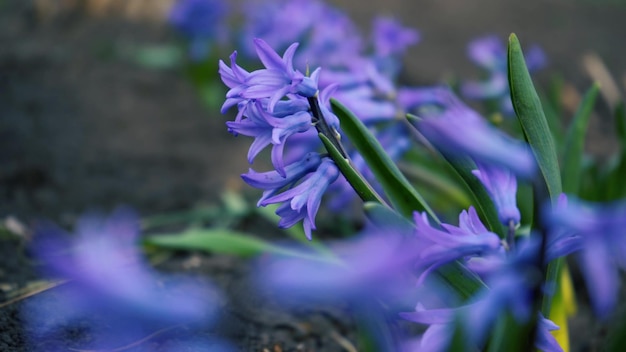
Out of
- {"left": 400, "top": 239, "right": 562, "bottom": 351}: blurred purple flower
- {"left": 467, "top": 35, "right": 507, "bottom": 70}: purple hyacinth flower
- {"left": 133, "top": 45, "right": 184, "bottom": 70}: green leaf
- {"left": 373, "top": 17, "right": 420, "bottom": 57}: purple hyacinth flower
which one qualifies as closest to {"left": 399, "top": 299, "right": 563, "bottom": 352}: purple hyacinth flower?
{"left": 400, "top": 239, "right": 562, "bottom": 351}: blurred purple flower

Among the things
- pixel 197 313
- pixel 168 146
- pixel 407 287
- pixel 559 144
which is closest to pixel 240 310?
pixel 197 313

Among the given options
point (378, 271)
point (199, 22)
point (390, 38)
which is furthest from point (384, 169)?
point (199, 22)

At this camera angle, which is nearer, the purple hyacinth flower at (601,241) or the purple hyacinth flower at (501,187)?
the purple hyacinth flower at (601,241)

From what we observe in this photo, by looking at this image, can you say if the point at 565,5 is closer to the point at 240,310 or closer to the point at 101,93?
the point at 101,93

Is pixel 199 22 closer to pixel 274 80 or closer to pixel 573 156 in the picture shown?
pixel 573 156

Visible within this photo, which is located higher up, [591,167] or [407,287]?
[591,167]

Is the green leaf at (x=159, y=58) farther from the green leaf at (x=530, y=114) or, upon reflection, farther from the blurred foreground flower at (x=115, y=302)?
the green leaf at (x=530, y=114)

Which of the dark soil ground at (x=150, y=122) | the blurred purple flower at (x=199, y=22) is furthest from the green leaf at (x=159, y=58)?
the blurred purple flower at (x=199, y=22)

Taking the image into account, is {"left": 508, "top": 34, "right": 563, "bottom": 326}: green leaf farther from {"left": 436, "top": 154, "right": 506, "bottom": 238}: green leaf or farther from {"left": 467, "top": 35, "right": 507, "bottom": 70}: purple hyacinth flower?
{"left": 467, "top": 35, "right": 507, "bottom": 70}: purple hyacinth flower
